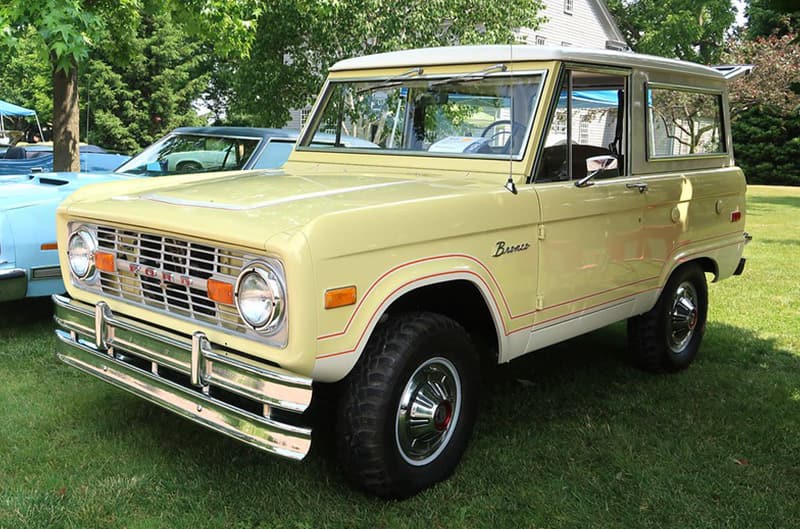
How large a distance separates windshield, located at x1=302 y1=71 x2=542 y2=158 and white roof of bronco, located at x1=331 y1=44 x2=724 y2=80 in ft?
0.31

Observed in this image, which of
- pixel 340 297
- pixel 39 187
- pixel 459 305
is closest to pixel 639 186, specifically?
pixel 459 305

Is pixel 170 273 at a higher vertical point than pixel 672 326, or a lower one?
higher

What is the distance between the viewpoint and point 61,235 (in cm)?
373

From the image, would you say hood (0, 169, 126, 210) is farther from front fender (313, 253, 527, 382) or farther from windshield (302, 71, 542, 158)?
front fender (313, 253, 527, 382)

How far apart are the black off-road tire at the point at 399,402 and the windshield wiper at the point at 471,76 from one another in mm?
1431

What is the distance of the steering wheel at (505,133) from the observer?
12.5 feet

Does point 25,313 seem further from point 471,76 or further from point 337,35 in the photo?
point 337,35

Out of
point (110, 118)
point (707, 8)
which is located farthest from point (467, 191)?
point (707, 8)

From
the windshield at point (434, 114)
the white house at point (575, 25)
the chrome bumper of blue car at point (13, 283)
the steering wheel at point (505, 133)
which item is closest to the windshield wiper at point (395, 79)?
the windshield at point (434, 114)

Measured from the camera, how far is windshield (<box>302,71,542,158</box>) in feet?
12.8

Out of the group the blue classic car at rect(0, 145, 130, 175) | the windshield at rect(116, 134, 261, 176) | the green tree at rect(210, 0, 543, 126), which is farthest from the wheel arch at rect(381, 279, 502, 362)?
the blue classic car at rect(0, 145, 130, 175)

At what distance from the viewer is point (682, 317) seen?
515 centimetres

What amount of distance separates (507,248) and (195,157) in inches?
165

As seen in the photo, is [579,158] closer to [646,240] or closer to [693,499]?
[646,240]
